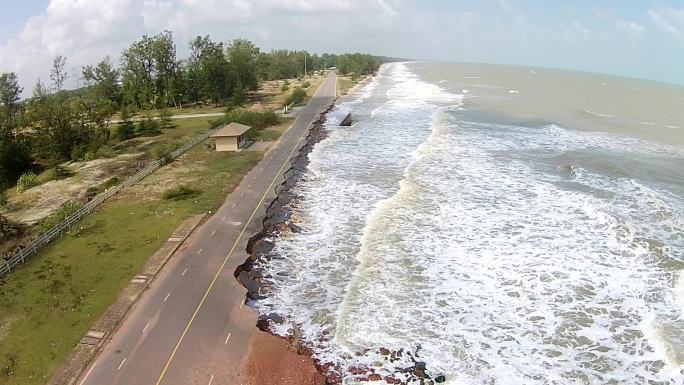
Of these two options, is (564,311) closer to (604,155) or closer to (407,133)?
(604,155)

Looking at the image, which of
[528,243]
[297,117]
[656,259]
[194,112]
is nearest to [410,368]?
[528,243]

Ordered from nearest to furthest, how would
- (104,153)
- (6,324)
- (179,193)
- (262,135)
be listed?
(6,324) < (179,193) < (104,153) < (262,135)

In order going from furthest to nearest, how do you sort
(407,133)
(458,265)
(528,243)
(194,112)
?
(194,112)
(407,133)
(528,243)
(458,265)

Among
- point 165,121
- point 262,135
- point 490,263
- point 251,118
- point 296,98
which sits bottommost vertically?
point 490,263

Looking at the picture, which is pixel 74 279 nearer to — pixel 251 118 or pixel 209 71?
pixel 251 118

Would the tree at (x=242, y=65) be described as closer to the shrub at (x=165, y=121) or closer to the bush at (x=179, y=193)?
the shrub at (x=165, y=121)

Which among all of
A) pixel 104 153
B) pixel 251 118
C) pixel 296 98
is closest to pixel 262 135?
pixel 251 118

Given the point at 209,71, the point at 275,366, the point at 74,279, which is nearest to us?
the point at 275,366

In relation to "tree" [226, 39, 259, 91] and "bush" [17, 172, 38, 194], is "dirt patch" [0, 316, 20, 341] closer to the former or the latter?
"bush" [17, 172, 38, 194]
